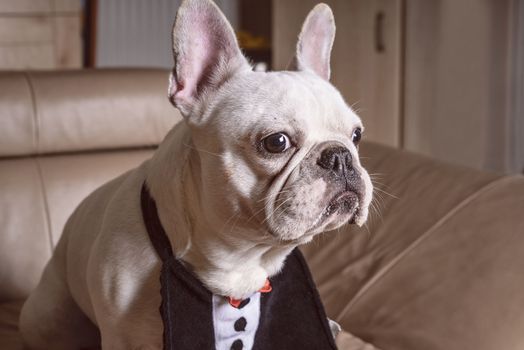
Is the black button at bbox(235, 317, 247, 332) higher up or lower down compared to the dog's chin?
lower down

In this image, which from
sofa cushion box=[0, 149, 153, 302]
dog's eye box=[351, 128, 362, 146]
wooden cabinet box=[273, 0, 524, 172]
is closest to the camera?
dog's eye box=[351, 128, 362, 146]

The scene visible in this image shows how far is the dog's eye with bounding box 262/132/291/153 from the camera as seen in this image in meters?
1.25

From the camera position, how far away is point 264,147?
4.10ft

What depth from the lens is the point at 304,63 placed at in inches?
58.5

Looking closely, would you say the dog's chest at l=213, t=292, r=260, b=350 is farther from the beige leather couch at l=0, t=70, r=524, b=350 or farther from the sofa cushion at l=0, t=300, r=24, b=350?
the sofa cushion at l=0, t=300, r=24, b=350

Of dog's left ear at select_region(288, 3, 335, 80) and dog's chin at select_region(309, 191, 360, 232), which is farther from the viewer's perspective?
dog's left ear at select_region(288, 3, 335, 80)

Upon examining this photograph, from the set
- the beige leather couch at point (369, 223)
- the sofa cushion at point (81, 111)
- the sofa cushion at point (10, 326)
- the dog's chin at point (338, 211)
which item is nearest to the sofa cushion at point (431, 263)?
the beige leather couch at point (369, 223)

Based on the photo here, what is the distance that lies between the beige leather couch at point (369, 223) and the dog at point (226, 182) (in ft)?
1.18

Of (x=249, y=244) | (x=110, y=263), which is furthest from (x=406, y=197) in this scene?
(x=110, y=263)

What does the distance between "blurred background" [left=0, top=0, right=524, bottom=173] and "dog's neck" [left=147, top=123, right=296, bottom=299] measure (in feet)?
7.03

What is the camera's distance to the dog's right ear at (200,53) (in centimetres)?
129

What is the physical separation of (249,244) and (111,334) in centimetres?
26

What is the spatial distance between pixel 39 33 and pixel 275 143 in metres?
2.40

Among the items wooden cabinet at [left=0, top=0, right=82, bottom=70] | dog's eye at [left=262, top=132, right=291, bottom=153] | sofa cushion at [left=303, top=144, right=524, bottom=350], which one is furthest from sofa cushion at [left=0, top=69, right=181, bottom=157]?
wooden cabinet at [left=0, top=0, right=82, bottom=70]
